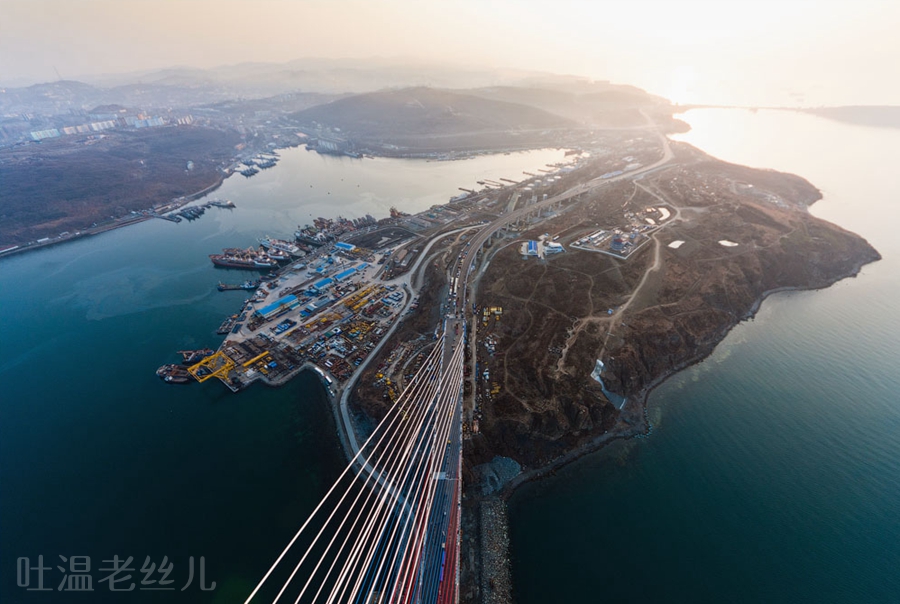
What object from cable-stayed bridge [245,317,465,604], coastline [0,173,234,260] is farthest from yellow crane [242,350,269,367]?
coastline [0,173,234,260]

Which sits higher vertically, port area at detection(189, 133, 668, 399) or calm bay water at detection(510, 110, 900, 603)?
port area at detection(189, 133, 668, 399)

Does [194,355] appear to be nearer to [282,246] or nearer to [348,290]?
[348,290]

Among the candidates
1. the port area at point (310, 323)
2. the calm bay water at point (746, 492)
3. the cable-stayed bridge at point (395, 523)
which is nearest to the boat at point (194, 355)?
the port area at point (310, 323)

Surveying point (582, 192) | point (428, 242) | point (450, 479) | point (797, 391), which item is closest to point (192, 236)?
point (428, 242)

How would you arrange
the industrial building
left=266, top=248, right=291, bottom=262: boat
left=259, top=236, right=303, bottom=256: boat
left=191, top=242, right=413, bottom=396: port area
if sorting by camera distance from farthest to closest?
left=259, top=236, right=303, bottom=256: boat, left=266, top=248, right=291, bottom=262: boat, the industrial building, left=191, top=242, right=413, bottom=396: port area

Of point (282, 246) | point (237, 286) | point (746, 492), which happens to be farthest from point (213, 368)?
point (746, 492)

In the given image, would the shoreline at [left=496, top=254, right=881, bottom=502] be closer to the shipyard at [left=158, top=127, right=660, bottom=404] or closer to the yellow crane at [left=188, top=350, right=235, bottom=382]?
the shipyard at [left=158, top=127, right=660, bottom=404]

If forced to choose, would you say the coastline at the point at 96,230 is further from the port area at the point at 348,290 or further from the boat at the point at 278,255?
the boat at the point at 278,255
